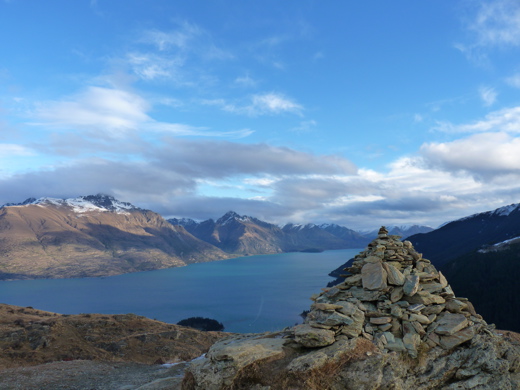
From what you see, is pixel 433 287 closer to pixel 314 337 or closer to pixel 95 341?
pixel 314 337

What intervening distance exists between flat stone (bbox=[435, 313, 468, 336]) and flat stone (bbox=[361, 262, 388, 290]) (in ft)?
11.6

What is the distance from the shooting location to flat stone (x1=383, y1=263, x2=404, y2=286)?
20141mm

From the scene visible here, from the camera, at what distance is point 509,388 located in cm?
1733

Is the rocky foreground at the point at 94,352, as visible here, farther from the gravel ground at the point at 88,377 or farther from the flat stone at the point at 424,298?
the flat stone at the point at 424,298

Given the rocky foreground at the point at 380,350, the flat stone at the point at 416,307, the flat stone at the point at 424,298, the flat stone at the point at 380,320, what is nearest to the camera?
the rocky foreground at the point at 380,350

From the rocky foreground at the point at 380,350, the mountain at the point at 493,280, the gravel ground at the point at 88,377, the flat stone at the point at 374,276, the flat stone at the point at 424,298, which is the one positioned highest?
the flat stone at the point at 374,276

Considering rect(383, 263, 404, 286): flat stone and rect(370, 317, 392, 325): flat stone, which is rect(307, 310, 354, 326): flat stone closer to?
rect(370, 317, 392, 325): flat stone

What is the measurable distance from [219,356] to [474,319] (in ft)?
50.4

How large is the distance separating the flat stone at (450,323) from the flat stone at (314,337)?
6.34 m

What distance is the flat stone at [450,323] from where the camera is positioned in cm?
1844

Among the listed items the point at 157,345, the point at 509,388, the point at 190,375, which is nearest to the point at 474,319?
the point at 509,388

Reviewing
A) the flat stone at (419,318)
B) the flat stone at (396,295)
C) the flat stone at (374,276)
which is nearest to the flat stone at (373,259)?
the flat stone at (374,276)

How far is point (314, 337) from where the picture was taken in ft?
58.1

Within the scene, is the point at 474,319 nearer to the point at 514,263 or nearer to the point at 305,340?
the point at 305,340
